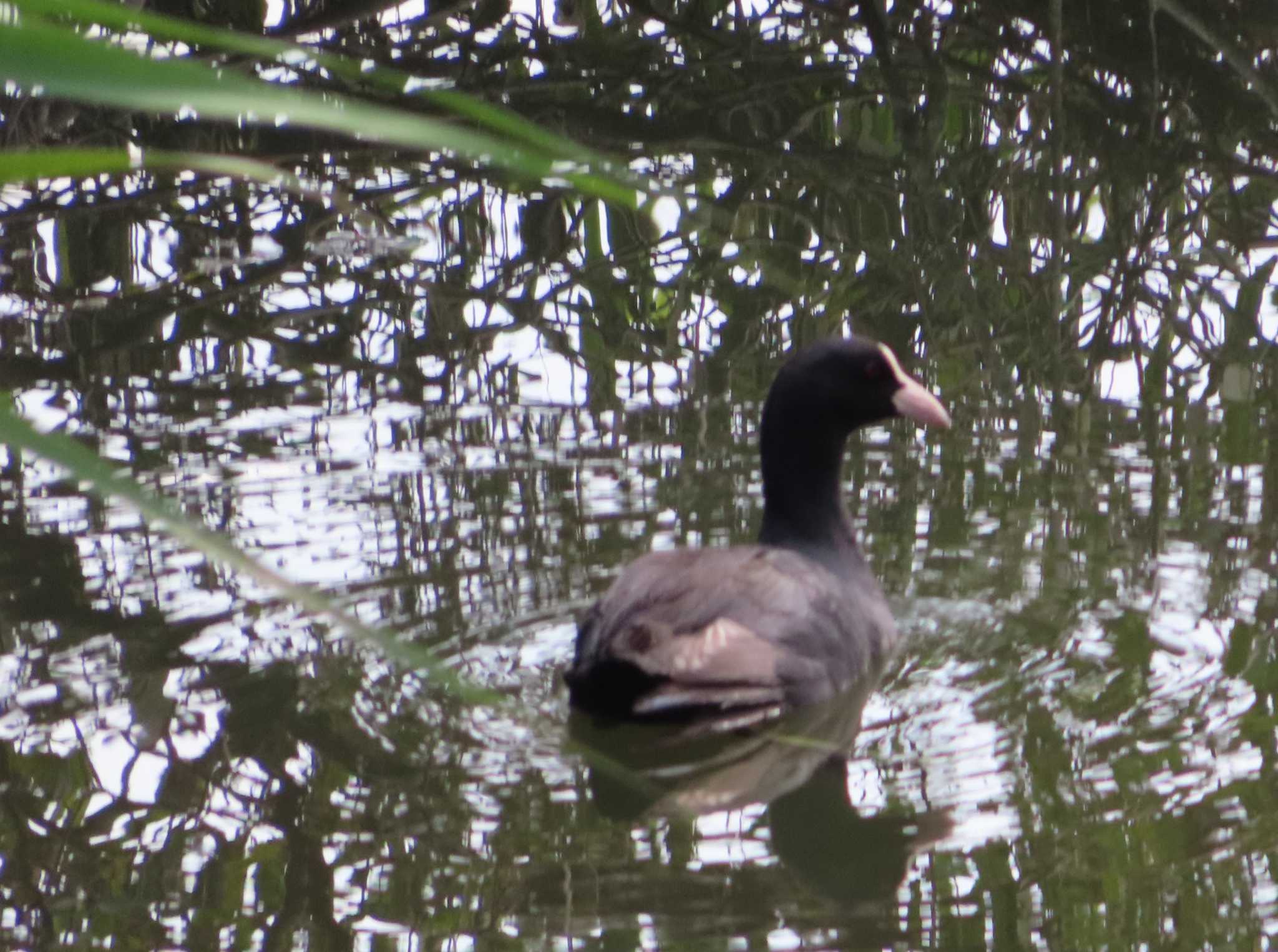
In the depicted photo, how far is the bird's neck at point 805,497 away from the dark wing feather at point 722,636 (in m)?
0.27

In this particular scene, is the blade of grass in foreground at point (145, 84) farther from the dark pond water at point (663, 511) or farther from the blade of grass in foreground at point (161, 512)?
the dark pond water at point (663, 511)

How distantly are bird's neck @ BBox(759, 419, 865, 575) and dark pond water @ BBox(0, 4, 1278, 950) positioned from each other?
10.7 inches

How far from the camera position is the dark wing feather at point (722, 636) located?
3600mm

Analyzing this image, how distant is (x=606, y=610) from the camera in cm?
387

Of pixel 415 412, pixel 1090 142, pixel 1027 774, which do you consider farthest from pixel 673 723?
pixel 1090 142

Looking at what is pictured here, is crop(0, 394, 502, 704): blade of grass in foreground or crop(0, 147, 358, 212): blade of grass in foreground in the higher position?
crop(0, 147, 358, 212): blade of grass in foreground

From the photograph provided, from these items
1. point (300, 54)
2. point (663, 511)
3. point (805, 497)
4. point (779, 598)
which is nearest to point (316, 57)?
point (300, 54)

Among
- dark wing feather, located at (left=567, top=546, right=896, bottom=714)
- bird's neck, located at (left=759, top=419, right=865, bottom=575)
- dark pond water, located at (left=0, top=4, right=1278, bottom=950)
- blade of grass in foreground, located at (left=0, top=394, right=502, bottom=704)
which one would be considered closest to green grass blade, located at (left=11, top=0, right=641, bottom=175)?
blade of grass in foreground, located at (left=0, top=394, right=502, bottom=704)

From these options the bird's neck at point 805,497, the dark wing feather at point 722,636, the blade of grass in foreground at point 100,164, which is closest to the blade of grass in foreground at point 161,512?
the blade of grass in foreground at point 100,164

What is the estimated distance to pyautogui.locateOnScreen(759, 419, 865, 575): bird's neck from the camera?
15.1 ft

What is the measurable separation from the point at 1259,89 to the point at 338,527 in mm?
4249

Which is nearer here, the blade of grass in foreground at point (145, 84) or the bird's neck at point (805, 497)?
the blade of grass in foreground at point (145, 84)

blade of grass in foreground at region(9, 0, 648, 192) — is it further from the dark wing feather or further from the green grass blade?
the dark wing feather

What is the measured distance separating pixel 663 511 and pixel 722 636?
1381 mm
